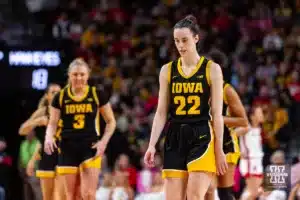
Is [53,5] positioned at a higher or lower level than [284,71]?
higher

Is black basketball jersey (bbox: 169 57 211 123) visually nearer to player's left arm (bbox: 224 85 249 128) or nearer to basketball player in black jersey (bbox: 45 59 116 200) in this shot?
player's left arm (bbox: 224 85 249 128)

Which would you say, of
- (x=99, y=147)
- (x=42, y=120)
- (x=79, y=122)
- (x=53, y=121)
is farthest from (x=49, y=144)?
(x=42, y=120)

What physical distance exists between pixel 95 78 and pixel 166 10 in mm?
2946

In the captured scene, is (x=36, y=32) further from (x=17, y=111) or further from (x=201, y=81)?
(x=201, y=81)

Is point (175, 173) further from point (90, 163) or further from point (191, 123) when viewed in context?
point (90, 163)

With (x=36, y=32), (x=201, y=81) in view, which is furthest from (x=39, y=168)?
(x=36, y=32)

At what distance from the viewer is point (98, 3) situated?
20.7 meters

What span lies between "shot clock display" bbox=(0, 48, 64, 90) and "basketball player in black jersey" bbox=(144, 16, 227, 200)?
27.1ft

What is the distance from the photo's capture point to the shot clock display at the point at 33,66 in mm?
14812

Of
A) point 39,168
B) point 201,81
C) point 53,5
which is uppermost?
point 53,5

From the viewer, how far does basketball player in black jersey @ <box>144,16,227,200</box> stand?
6688 mm

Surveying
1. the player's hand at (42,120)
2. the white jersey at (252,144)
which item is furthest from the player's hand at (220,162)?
the white jersey at (252,144)

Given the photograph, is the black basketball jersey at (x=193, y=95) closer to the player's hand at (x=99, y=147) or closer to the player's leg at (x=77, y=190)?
the player's hand at (x=99, y=147)

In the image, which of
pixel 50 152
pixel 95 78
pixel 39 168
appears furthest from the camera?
pixel 95 78
